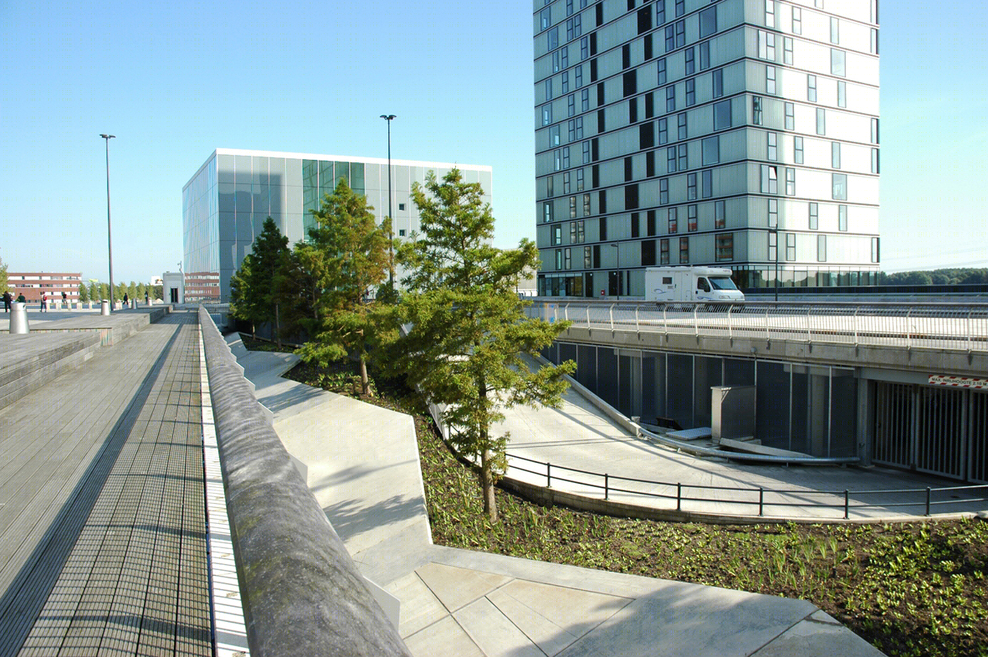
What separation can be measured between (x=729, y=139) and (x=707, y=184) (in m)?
3.63

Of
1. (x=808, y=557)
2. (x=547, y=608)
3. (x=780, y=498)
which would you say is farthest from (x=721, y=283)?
(x=547, y=608)

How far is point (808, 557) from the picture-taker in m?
10.8

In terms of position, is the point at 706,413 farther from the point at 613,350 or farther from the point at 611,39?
the point at 611,39

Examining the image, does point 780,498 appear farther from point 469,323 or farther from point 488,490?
point 469,323

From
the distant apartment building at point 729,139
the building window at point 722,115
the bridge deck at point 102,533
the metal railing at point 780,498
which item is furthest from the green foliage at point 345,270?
the building window at point 722,115

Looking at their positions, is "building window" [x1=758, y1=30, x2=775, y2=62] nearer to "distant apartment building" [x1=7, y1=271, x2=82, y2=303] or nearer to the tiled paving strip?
the tiled paving strip

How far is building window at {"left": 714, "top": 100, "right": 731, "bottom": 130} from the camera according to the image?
152 ft

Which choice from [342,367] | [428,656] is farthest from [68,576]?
[342,367]

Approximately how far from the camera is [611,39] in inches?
2176

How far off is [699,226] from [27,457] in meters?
49.6

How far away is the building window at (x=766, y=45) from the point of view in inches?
1793

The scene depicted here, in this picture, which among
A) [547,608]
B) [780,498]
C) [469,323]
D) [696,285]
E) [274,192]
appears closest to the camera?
[547,608]

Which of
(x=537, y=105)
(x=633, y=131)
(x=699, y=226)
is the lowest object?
(x=699, y=226)

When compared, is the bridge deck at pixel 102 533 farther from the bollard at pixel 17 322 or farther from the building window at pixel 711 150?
the building window at pixel 711 150
